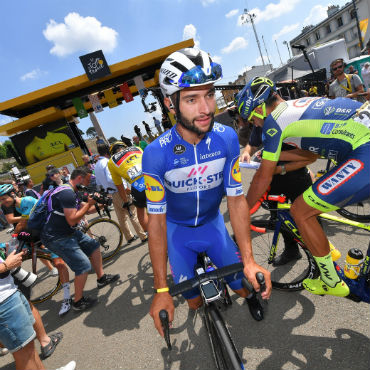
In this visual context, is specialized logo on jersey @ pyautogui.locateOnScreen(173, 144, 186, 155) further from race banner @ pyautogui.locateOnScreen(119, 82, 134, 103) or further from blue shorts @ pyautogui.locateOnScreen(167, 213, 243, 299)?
race banner @ pyautogui.locateOnScreen(119, 82, 134, 103)

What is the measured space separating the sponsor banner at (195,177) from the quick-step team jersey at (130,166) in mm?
2476

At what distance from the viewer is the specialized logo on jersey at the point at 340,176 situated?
6.54 feet

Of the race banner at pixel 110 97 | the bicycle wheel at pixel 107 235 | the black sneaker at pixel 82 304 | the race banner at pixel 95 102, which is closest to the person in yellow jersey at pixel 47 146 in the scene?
the race banner at pixel 95 102

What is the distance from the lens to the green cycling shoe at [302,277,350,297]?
2.24 m

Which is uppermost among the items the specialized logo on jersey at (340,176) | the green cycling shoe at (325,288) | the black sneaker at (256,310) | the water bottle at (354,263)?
the specialized logo on jersey at (340,176)

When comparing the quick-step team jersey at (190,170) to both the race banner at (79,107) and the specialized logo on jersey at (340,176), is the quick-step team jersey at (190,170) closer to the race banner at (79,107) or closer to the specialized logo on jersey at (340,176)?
the specialized logo on jersey at (340,176)

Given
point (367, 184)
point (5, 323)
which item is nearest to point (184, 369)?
point (5, 323)

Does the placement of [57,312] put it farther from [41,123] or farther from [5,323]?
[41,123]

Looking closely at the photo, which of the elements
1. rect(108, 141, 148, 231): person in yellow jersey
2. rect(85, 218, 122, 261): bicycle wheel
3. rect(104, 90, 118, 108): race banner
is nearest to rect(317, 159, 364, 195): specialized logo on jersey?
rect(108, 141, 148, 231): person in yellow jersey

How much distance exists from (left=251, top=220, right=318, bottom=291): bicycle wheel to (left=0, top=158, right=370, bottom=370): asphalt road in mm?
188

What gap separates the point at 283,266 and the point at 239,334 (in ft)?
4.01

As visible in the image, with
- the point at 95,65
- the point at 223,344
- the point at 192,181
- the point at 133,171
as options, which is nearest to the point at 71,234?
the point at 133,171

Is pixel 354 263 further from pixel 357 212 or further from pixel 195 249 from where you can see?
pixel 357 212

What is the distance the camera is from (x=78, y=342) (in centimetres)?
334
